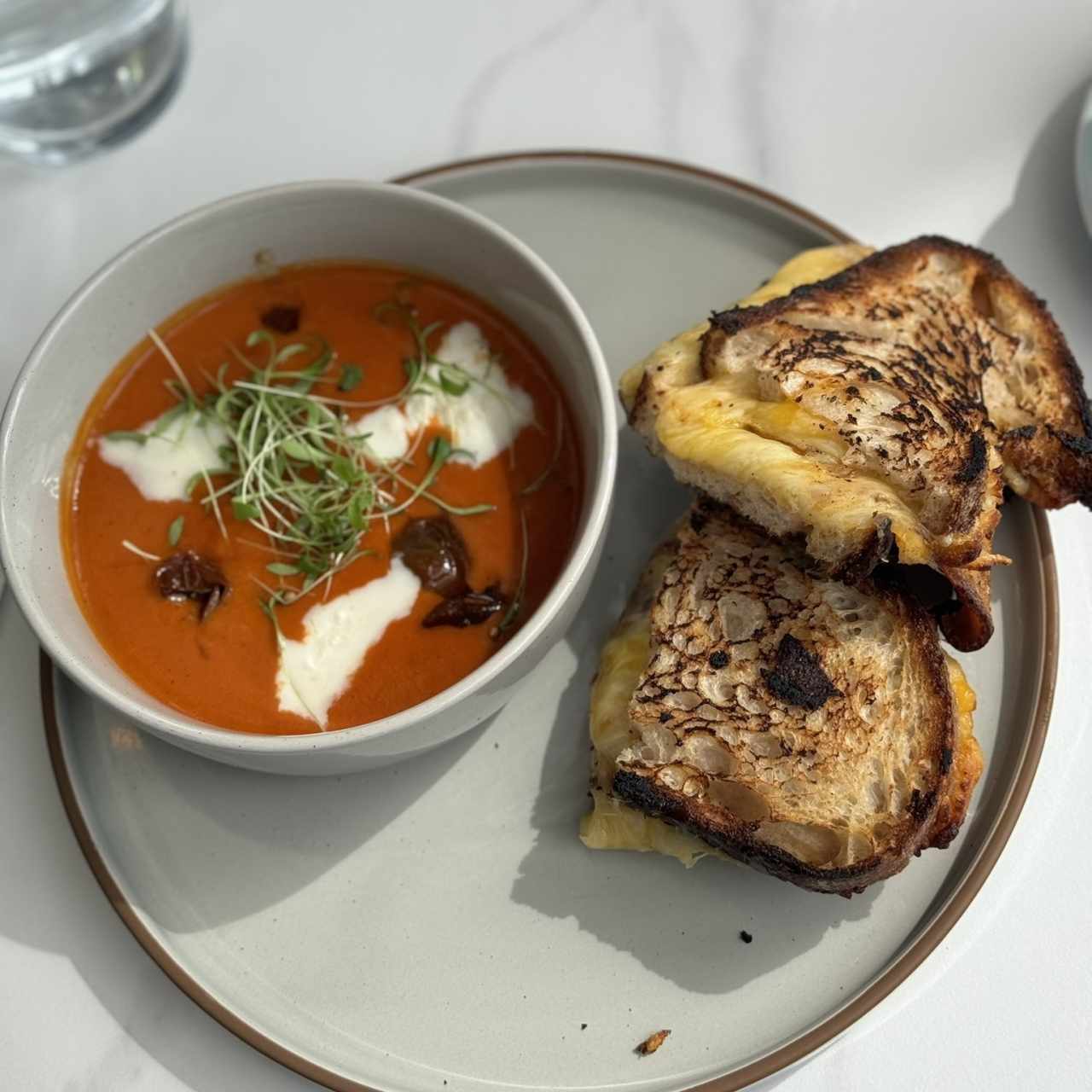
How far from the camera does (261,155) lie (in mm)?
3023

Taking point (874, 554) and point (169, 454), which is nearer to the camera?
point (874, 554)

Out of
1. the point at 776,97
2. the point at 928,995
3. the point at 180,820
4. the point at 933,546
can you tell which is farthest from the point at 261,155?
the point at 928,995

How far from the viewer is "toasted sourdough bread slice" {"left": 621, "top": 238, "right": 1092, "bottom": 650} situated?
6.69 ft

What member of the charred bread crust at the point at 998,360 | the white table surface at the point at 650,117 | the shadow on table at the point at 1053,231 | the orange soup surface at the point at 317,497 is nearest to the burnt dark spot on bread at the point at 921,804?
the white table surface at the point at 650,117

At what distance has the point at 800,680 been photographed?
2.17 meters

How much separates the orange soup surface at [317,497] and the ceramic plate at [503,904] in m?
0.20

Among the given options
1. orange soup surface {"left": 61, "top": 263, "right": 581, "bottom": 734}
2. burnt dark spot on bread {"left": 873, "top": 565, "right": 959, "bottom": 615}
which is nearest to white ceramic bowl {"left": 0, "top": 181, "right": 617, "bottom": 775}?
orange soup surface {"left": 61, "top": 263, "right": 581, "bottom": 734}

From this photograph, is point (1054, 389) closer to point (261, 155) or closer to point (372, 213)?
point (372, 213)

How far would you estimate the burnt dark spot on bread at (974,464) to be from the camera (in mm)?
2059

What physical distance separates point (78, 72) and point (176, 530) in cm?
152

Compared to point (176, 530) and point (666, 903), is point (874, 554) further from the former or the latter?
point (176, 530)

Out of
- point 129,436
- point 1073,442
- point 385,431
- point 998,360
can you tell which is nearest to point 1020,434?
point 1073,442

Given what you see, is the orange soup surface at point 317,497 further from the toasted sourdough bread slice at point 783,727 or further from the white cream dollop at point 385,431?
the toasted sourdough bread slice at point 783,727

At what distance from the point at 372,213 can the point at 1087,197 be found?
5.42 feet
